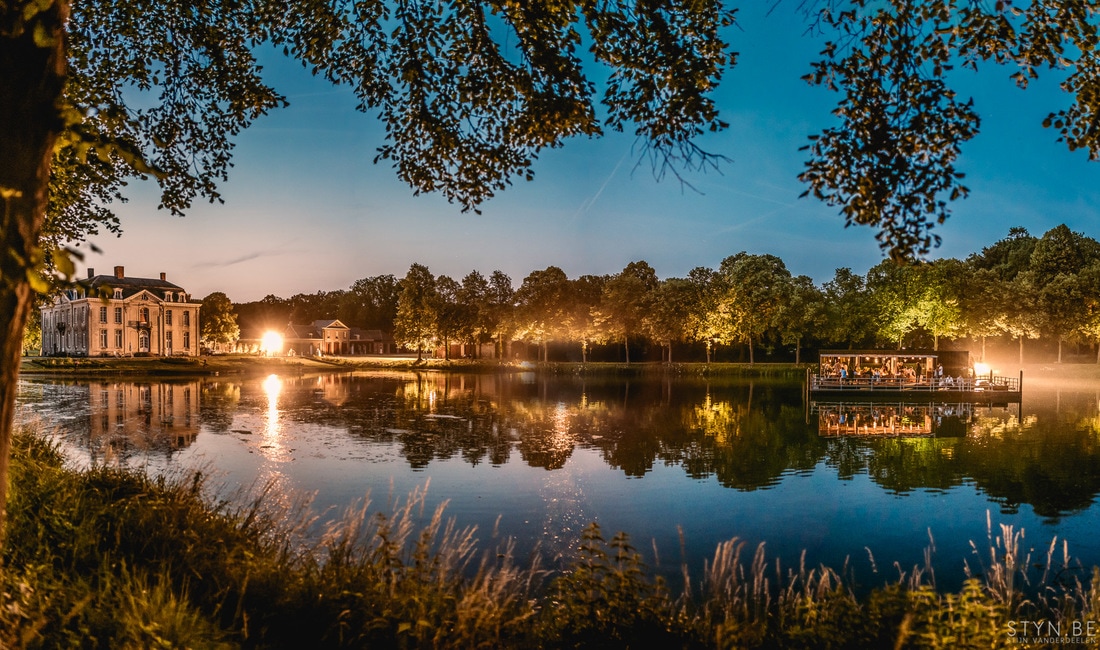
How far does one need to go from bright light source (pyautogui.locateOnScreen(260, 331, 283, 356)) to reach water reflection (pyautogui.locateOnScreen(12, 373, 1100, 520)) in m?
56.9

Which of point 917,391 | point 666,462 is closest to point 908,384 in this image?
point 917,391

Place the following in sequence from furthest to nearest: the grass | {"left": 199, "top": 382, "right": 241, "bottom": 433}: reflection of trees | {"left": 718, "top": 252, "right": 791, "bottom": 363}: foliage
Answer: {"left": 718, "top": 252, "right": 791, "bottom": 363}: foliage → {"left": 199, "top": 382, "right": 241, "bottom": 433}: reflection of trees → the grass

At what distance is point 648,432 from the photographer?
25.2m

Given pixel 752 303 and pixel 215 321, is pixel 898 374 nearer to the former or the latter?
pixel 752 303

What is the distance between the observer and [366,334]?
115 meters

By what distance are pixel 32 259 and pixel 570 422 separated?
2606 cm

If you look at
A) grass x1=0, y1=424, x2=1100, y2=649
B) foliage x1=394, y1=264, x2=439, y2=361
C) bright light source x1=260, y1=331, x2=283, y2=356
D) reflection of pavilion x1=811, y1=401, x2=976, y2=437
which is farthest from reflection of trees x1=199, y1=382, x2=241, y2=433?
bright light source x1=260, y1=331, x2=283, y2=356

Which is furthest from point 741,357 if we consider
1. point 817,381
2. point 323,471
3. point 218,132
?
point 218,132

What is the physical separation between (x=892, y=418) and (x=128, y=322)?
7954cm

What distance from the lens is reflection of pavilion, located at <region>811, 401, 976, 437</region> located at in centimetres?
2684

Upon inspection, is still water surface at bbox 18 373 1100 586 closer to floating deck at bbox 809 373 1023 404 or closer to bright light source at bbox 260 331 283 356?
floating deck at bbox 809 373 1023 404

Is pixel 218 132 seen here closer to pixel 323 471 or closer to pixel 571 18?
pixel 571 18

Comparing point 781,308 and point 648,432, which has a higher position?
point 781,308

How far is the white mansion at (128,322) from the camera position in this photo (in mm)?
71750
